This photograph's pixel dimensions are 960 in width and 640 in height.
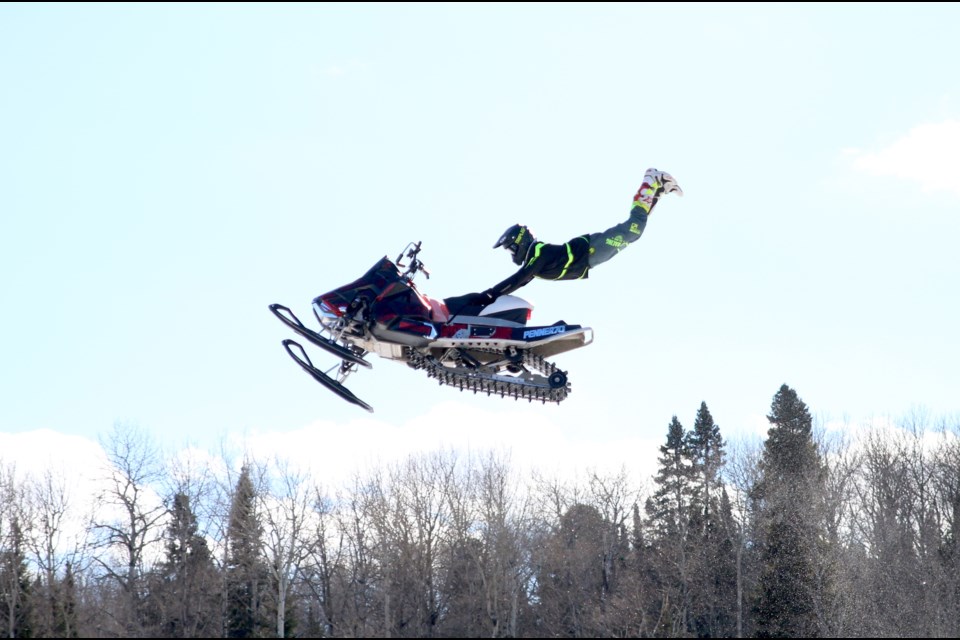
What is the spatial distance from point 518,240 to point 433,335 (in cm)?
282

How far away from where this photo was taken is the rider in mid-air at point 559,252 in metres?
28.0

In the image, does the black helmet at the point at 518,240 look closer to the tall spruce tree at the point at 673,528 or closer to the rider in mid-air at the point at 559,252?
the rider in mid-air at the point at 559,252

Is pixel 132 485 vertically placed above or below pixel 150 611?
above

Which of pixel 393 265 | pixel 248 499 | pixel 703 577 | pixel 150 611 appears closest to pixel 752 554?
pixel 703 577

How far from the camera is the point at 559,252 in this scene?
28.0 m

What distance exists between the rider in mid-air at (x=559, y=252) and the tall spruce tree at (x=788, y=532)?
78.7 ft

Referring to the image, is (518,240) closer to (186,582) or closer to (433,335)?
(433,335)

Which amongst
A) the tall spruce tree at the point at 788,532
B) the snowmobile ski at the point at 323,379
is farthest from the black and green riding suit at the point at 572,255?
the tall spruce tree at the point at 788,532

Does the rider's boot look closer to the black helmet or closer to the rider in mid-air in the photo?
the rider in mid-air

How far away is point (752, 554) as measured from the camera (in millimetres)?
58688

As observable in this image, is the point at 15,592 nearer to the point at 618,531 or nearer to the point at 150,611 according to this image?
the point at 150,611

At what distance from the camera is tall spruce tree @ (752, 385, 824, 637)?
47750 mm

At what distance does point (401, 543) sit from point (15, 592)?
15893mm

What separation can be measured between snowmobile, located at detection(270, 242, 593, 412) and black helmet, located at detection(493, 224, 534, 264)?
119 cm
